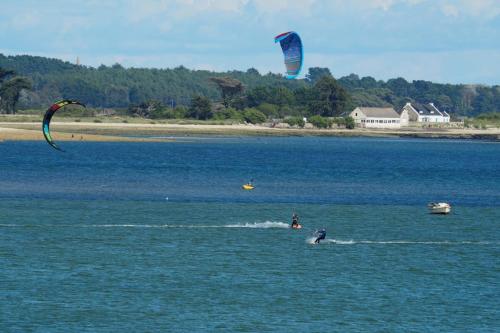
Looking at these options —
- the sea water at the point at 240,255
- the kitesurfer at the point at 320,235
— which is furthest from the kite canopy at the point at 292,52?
the kitesurfer at the point at 320,235

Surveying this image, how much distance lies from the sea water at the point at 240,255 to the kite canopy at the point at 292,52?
26.3 feet

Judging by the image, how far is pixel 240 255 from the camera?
48.8 meters

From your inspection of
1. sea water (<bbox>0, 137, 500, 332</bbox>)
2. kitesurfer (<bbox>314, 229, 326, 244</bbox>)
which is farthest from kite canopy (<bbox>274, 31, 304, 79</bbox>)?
kitesurfer (<bbox>314, 229, 326, 244</bbox>)

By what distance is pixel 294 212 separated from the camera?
65.4m

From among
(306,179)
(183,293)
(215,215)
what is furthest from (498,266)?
(306,179)

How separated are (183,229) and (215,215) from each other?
20.4 ft

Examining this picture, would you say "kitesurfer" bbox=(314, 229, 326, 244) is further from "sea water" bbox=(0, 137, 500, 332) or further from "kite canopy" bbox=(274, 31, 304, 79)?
"kite canopy" bbox=(274, 31, 304, 79)

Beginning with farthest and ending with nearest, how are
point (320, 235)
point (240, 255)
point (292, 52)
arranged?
point (292, 52) → point (320, 235) → point (240, 255)

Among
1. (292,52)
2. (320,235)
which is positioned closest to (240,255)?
(320,235)

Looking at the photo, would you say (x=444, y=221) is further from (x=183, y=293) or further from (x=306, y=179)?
(x=306, y=179)

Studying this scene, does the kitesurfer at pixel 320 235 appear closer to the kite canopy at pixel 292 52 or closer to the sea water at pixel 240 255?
the sea water at pixel 240 255

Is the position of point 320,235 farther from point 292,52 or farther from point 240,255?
point 292,52

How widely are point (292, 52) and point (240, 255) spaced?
2294 cm

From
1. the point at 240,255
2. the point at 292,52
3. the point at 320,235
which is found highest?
the point at 292,52
